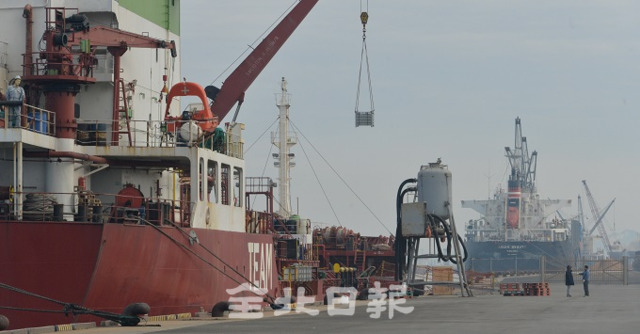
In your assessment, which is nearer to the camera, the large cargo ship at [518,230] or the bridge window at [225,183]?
the bridge window at [225,183]

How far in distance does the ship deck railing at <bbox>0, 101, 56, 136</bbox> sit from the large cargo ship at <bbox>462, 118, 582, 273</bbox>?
14276 centimetres

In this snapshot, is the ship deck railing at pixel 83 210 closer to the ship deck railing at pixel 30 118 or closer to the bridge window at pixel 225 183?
the ship deck railing at pixel 30 118

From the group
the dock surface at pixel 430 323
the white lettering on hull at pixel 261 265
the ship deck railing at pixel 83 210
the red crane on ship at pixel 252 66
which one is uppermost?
the red crane on ship at pixel 252 66

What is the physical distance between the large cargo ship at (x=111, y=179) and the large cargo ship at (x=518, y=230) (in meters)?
136

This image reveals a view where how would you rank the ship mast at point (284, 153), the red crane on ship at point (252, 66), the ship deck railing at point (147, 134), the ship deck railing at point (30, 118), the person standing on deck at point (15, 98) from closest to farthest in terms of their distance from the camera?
1. the ship deck railing at point (30, 118)
2. the person standing on deck at point (15, 98)
3. the ship deck railing at point (147, 134)
4. the red crane on ship at point (252, 66)
5. the ship mast at point (284, 153)

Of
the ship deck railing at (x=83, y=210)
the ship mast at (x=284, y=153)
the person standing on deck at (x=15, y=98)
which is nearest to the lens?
the ship deck railing at (x=83, y=210)

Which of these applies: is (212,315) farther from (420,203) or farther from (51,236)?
(420,203)

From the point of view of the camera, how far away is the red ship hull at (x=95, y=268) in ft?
88.3

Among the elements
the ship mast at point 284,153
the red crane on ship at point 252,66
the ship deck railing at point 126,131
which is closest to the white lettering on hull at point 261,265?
the ship deck railing at point 126,131

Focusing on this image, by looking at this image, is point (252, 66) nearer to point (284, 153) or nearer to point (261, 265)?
point (261, 265)

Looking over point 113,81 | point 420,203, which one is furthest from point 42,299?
point 420,203

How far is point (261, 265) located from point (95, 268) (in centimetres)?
1139

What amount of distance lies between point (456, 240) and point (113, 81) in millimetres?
20330

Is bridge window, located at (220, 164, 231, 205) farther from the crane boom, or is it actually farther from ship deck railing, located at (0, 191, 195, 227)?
ship deck railing, located at (0, 191, 195, 227)
